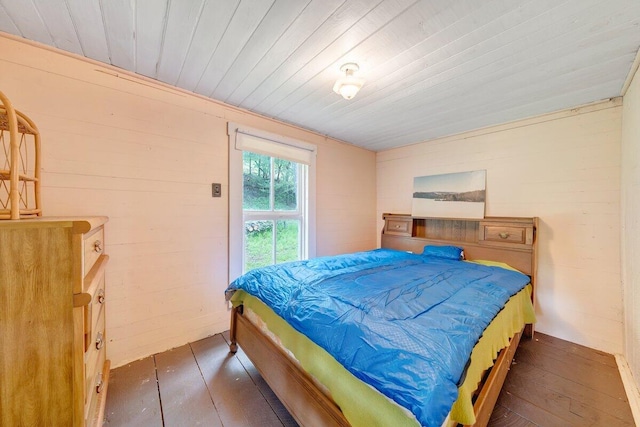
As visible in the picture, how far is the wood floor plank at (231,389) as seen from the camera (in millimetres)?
1400

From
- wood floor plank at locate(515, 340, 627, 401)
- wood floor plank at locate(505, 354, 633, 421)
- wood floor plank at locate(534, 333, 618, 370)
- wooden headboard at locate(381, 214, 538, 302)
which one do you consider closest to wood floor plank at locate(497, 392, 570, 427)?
wood floor plank at locate(505, 354, 633, 421)

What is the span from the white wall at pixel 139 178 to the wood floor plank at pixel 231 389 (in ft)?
1.01

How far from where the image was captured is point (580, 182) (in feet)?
7.32

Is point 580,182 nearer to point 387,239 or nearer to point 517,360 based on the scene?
point 517,360

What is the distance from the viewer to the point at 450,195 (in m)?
3.03

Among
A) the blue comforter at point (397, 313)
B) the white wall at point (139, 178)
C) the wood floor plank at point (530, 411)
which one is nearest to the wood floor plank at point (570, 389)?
the wood floor plank at point (530, 411)

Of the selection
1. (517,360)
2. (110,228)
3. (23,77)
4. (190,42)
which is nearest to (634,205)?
(517,360)

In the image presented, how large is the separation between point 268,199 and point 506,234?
8.56 ft

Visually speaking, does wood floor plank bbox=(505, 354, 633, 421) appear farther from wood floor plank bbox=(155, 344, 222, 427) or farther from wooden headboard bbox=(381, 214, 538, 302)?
wood floor plank bbox=(155, 344, 222, 427)

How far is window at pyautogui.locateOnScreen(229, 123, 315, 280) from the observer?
2.44 meters

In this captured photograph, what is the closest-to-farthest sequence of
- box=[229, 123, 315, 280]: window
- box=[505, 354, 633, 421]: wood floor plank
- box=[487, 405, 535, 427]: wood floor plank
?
box=[487, 405, 535, 427]: wood floor plank
box=[505, 354, 633, 421]: wood floor plank
box=[229, 123, 315, 280]: window

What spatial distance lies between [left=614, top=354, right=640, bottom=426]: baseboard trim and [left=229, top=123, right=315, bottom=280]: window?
2647 mm

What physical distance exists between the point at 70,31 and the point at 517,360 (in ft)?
12.9

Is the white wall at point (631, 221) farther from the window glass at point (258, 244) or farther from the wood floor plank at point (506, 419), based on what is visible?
the window glass at point (258, 244)
